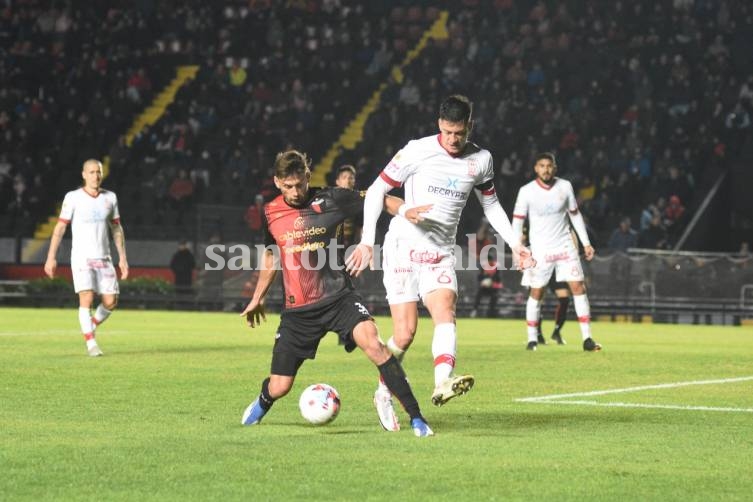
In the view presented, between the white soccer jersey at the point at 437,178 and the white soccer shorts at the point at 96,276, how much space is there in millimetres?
7814

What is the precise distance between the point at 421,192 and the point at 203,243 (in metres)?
25.2

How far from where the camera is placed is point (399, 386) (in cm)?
937

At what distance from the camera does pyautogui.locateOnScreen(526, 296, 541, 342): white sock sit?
20.0 meters

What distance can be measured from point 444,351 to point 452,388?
0.75 m

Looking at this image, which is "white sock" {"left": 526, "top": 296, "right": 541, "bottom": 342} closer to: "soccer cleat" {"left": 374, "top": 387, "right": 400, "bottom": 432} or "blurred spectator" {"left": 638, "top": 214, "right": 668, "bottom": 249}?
"soccer cleat" {"left": 374, "top": 387, "right": 400, "bottom": 432}

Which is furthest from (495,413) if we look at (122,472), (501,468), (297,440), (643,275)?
(643,275)

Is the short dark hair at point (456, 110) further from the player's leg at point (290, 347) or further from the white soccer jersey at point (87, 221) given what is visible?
the white soccer jersey at point (87, 221)

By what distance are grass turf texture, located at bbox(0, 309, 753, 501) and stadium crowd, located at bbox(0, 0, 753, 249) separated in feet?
59.8

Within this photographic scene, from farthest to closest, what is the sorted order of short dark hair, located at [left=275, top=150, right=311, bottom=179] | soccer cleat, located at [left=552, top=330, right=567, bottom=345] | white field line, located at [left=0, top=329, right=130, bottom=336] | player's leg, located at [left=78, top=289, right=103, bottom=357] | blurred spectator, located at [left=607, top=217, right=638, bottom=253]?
blurred spectator, located at [left=607, top=217, right=638, bottom=253], white field line, located at [left=0, top=329, right=130, bottom=336], soccer cleat, located at [left=552, top=330, right=567, bottom=345], player's leg, located at [left=78, top=289, right=103, bottom=357], short dark hair, located at [left=275, top=150, right=311, bottom=179]

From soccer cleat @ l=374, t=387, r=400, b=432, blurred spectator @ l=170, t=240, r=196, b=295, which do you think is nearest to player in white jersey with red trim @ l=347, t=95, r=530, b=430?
soccer cleat @ l=374, t=387, r=400, b=432

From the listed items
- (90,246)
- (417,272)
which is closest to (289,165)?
(417,272)

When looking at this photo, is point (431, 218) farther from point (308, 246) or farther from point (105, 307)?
point (105, 307)

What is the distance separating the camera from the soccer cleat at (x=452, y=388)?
9250 mm

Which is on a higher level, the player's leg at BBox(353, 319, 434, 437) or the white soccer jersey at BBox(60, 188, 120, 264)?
the white soccer jersey at BBox(60, 188, 120, 264)
